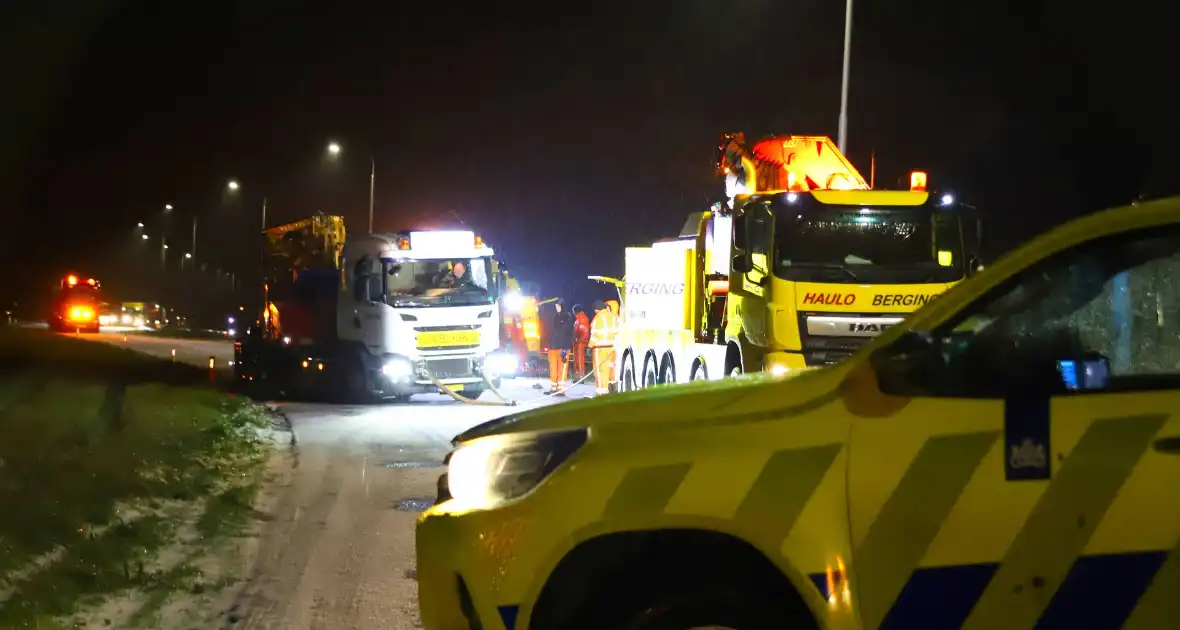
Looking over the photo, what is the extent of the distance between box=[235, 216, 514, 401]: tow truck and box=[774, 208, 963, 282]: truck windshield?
28.5 ft

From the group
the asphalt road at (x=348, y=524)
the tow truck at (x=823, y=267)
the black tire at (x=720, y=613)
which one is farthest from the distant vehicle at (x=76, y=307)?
the black tire at (x=720, y=613)

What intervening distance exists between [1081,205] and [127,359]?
22923mm

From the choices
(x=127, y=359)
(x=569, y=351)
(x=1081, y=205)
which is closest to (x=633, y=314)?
(x=569, y=351)

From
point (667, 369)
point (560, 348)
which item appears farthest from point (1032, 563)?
point (560, 348)

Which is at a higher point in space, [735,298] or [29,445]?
[735,298]

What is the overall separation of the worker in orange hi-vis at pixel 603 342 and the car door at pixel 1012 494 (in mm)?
16756

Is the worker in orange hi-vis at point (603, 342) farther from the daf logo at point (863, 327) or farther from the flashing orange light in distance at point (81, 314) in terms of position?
the flashing orange light in distance at point (81, 314)

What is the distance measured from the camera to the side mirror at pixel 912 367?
3256 mm

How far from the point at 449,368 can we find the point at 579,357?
16.2 ft

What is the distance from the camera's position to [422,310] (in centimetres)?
1872

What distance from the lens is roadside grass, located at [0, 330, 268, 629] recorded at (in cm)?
686

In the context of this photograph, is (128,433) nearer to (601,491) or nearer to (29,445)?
(29,445)

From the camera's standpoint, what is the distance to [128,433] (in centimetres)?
1324

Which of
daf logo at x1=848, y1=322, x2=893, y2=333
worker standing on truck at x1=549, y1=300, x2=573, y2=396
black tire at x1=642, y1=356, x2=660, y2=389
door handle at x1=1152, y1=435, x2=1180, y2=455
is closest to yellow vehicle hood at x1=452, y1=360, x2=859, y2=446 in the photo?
door handle at x1=1152, y1=435, x2=1180, y2=455
